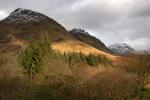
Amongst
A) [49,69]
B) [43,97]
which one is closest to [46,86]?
[43,97]

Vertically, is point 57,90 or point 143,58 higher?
point 143,58

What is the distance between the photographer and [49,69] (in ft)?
161

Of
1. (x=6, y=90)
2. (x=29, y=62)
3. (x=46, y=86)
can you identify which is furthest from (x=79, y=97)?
(x=29, y=62)

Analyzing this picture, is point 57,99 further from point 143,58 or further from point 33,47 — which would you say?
point 143,58

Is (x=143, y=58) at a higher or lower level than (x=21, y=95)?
higher

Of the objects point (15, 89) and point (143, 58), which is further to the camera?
point (143, 58)

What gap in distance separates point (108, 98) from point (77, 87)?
215 cm

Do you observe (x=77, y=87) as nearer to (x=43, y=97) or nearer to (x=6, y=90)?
(x=43, y=97)

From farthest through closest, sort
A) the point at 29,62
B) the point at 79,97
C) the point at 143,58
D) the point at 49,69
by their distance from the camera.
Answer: the point at 143,58, the point at 29,62, the point at 49,69, the point at 79,97

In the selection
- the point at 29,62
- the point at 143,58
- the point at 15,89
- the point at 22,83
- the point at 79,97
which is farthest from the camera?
the point at 143,58

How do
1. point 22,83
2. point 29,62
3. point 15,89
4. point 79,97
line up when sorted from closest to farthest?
point 79,97 < point 15,89 < point 22,83 < point 29,62

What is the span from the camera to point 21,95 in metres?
23.3

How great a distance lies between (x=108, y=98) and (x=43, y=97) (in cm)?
416

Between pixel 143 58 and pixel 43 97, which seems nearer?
pixel 43 97
